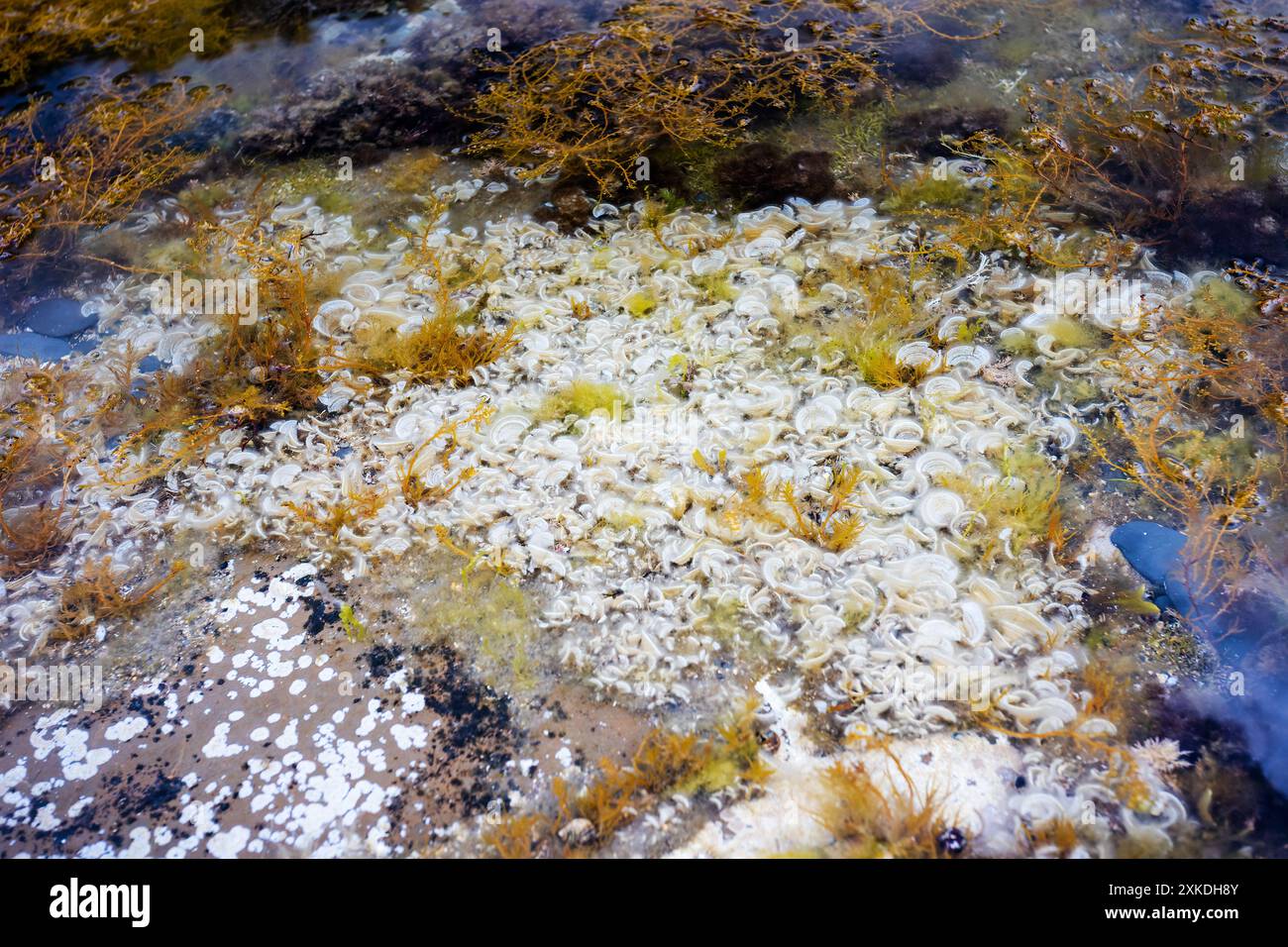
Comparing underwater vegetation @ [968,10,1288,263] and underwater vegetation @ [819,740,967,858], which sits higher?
underwater vegetation @ [968,10,1288,263]

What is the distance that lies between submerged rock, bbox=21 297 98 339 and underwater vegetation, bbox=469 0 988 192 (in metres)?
2.14

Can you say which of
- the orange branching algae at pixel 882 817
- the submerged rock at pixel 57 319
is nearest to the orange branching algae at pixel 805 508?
the orange branching algae at pixel 882 817

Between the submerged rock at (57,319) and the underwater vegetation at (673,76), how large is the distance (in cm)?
214

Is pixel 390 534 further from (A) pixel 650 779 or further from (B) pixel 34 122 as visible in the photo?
(B) pixel 34 122

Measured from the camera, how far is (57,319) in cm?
386

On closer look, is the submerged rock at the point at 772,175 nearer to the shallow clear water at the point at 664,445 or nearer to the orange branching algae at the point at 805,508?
the shallow clear water at the point at 664,445

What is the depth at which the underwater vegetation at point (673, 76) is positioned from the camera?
441 cm

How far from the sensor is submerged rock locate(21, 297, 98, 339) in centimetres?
381

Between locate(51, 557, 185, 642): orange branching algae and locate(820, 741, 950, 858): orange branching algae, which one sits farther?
locate(51, 557, 185, 642): orange branching algae

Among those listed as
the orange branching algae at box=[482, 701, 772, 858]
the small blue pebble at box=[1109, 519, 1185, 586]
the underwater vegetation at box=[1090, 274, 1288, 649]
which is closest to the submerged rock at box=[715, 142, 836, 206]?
the underwater vegetation at box=[1090, 274, 1288, 649]

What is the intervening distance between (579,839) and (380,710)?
0.80m

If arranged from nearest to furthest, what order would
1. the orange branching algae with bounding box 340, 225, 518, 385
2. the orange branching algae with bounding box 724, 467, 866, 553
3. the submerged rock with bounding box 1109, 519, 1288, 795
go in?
1. the submerged rock with bounding box 1109, 519, 1288, 795
2. the orange branching algae with bounding box 724, 467, 866, 553
3. the orange branching algae with bounding box 340, 225, 518, 385

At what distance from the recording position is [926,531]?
2934 mm

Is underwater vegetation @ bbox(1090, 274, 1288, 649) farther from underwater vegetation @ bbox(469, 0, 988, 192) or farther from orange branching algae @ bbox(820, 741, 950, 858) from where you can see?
underwater vegetation @ bbox(469, 0, 988, 192)
